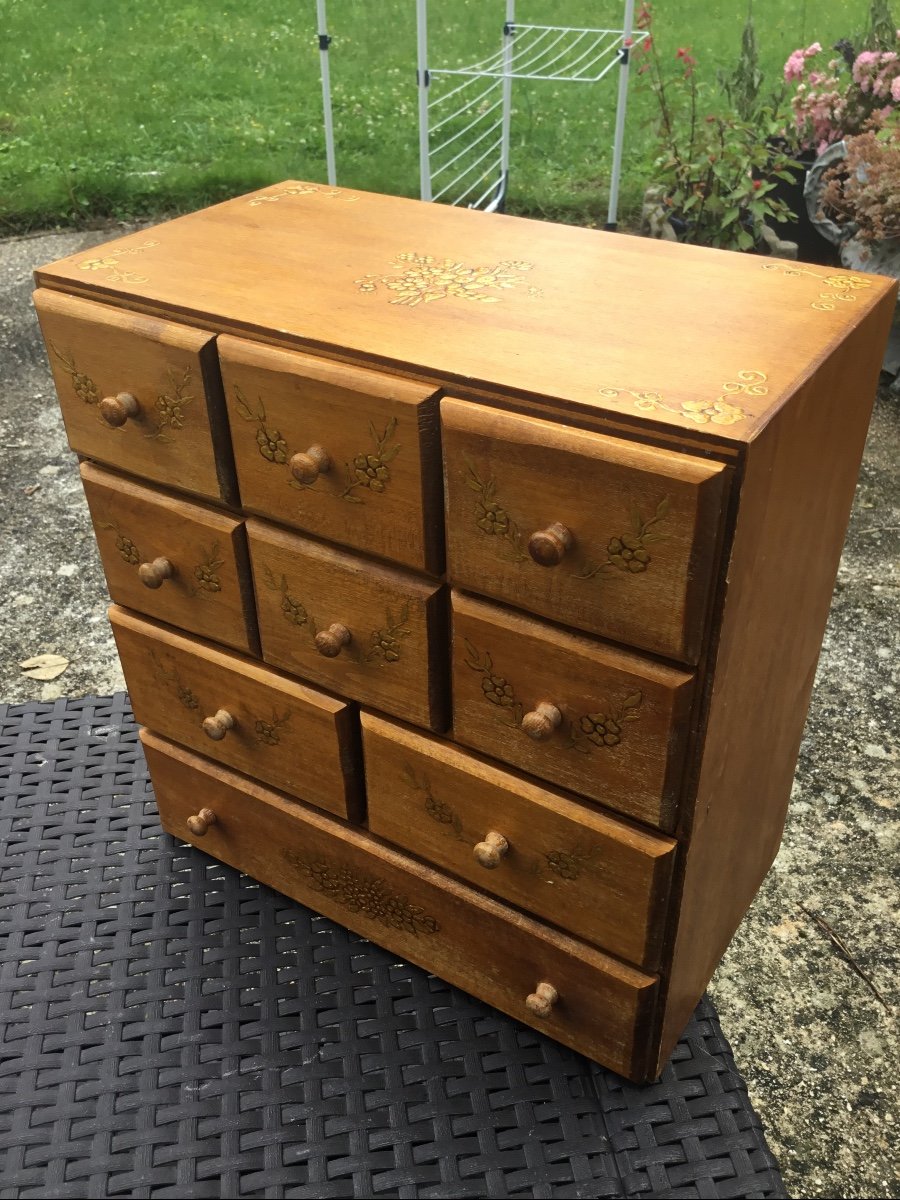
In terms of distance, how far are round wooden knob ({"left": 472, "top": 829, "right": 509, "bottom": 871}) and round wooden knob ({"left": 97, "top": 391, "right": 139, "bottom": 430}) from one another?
26.3 inches

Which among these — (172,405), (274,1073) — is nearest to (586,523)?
(172,405)

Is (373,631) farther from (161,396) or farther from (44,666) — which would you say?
(44,666)

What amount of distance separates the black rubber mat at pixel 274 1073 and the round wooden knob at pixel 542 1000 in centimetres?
13

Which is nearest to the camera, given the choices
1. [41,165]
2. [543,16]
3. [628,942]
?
[628,942]

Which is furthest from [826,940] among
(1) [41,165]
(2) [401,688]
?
(1) [41,165]

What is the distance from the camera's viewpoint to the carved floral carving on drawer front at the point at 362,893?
142 centimetres

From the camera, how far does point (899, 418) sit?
312cm

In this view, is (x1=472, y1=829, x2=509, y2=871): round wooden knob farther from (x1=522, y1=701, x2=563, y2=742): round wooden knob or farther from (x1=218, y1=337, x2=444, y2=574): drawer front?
(x1=218, y1=337, x2=444, y2=574): drawer front

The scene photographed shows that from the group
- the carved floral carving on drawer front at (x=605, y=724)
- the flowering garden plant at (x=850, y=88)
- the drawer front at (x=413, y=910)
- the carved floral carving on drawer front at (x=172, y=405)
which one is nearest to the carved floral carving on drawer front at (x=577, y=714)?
the carved floral carving on drawer front at (x=605, y=724)

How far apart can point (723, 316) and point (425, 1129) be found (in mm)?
1047

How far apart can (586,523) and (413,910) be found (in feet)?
2.37

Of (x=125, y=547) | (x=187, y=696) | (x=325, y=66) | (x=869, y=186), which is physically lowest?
(x=187, y=696)

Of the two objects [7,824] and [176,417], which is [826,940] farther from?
[7,824]

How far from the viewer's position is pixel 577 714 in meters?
1.06
